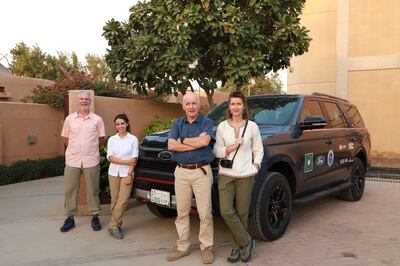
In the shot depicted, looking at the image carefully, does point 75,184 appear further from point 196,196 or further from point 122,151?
point 196,196

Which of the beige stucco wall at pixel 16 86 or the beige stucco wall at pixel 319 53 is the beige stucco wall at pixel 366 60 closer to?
the beige stucco wall at pixel 319 53

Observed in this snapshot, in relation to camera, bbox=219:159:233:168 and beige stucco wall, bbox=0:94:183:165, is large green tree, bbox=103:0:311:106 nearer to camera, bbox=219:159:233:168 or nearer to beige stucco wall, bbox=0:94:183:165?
beige stucco wall, bbox=0:94:183:165

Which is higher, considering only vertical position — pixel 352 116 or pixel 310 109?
pixel 310 109

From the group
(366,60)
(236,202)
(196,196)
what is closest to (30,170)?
(196,196)

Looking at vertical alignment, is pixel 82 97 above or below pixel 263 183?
above

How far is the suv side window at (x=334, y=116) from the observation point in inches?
265

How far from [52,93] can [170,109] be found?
3.14m

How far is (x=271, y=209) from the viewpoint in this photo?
510 centimetres

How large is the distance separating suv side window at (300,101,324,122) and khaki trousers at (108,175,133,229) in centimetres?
250

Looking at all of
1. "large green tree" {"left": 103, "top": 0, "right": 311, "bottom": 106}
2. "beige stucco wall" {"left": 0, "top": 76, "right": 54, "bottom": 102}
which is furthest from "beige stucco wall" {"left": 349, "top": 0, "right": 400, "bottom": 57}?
"beige stucco wall" {"left": 0, "top": 76, "right": 54, "bottom": 102}

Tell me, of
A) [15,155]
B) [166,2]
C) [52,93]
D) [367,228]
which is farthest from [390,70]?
[15,155]

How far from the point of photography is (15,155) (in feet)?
33.1

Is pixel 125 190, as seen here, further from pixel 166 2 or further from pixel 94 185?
pixel 166 2

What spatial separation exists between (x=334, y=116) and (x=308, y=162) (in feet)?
5.02
